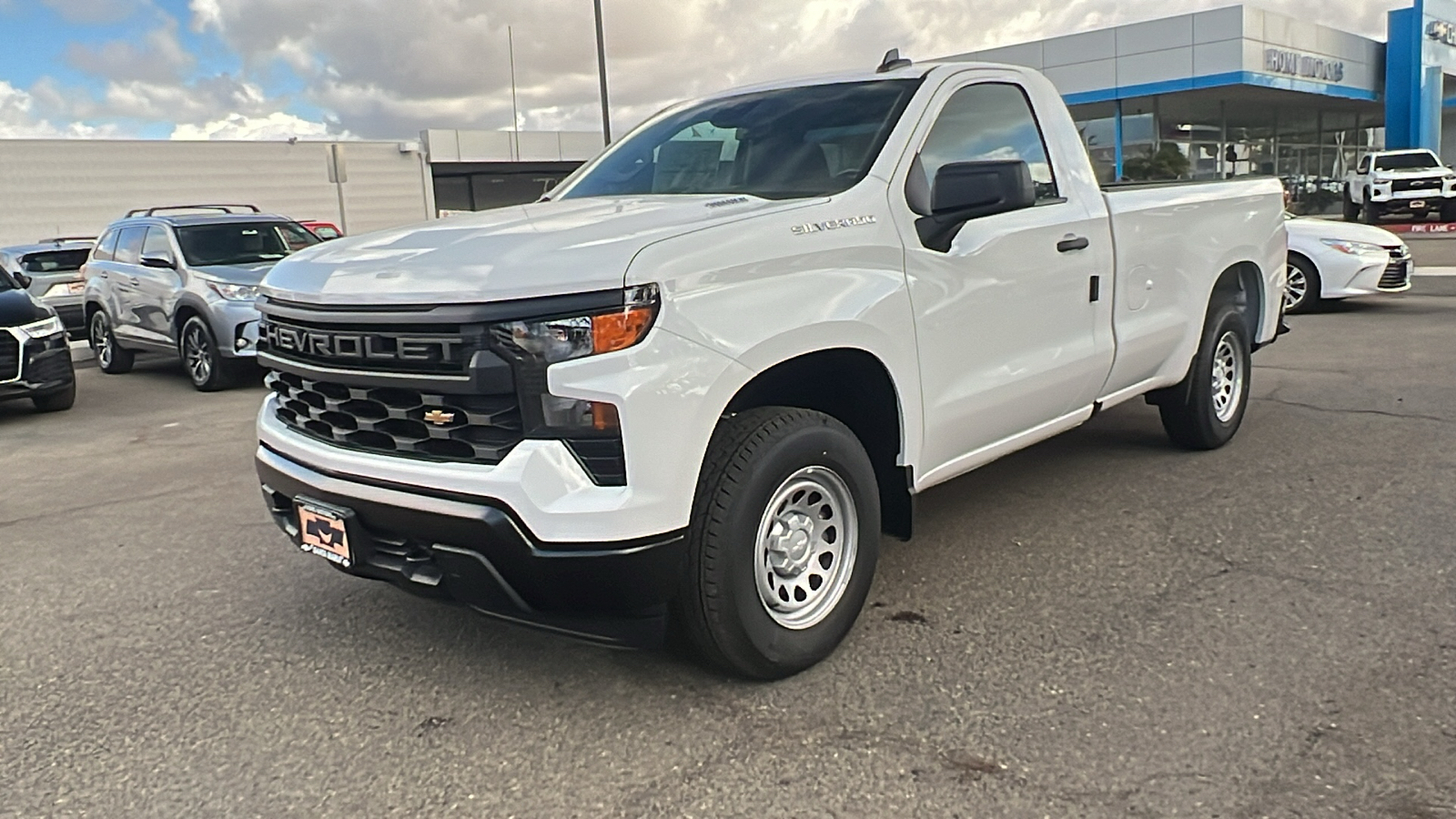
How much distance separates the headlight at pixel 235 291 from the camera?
10.2 metres

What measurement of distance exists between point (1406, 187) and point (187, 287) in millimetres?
25984

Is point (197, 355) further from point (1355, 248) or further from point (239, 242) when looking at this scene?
point (1355, 248)

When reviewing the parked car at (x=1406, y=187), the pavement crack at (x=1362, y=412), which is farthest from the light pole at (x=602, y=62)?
the parked car at (x=1406, y=187)

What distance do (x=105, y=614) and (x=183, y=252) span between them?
7.46 metres

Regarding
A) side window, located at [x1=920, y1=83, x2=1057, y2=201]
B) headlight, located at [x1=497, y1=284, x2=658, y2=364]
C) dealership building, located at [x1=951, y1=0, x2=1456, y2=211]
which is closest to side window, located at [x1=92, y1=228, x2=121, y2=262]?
side window, located at [x1=920, y1=83, x2=1057, y2=201]

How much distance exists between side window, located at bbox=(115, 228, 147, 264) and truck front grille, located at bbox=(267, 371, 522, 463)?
939cm

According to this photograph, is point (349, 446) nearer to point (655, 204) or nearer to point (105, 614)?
point (655, 204)

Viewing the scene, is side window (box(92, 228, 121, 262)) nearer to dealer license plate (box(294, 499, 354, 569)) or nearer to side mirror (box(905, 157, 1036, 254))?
dealer license plate (box(294, 499, 354, 569))

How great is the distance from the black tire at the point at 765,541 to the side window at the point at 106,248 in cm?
1122

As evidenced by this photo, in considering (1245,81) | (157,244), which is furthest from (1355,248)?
(1245,81)

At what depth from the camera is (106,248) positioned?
1230 cm

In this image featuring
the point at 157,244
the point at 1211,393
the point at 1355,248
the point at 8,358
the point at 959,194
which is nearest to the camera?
the point at 959,194

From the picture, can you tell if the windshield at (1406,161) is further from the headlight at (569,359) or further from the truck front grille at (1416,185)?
the headlight at (569,359)

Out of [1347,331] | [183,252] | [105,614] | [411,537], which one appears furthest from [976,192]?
[183,252]
